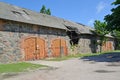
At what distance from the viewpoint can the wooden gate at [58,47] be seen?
82.1 ft

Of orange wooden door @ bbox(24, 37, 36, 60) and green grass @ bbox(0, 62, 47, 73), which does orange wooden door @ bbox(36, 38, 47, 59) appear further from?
green grass @ bbox(0, 62, 47, 73)

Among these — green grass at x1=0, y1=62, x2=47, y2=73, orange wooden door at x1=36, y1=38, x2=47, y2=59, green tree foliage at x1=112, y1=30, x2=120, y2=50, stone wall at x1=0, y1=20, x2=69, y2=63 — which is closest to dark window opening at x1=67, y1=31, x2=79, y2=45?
orange wooden door at x1=36, y1=38, x2=47, y2=59

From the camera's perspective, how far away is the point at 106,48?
140ft

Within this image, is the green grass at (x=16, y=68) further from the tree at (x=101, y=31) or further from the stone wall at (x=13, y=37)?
the tree at (x=101, y=31)

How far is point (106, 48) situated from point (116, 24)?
16793mm

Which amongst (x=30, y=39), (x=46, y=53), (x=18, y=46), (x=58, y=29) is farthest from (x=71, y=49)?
(x=18, y=46)

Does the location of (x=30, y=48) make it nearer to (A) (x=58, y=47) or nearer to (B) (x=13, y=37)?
(B) (x=13, y=37)

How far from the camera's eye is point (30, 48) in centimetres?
2111

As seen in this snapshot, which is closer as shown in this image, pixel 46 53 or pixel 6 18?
pixel 6 18

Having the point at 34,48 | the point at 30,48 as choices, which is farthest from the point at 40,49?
the point at 30,48

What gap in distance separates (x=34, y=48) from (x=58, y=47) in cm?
482

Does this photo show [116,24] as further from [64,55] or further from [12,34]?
[12,34]

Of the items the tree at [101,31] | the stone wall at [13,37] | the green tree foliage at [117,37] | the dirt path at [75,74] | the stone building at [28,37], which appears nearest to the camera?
the dirt path at [75,74]

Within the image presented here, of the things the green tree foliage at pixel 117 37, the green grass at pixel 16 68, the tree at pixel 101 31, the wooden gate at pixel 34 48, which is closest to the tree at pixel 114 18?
the wooden gate at pixel 34 48
